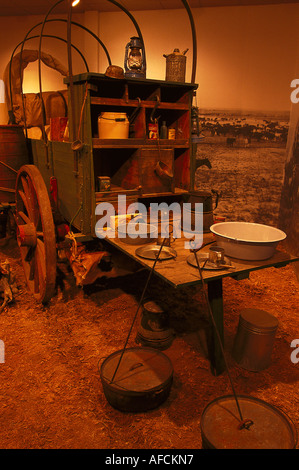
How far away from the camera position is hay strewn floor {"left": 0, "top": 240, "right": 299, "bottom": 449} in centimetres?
212

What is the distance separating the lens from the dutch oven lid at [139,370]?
7.32ft

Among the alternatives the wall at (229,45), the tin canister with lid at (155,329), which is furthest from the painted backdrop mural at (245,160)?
the tin canister with lid at (155,329)

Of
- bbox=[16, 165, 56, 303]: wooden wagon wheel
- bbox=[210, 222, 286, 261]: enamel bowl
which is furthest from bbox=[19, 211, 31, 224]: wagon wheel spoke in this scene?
bbox=[210, 222, 286, 261]: enamel bowl

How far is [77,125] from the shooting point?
3.01 metres

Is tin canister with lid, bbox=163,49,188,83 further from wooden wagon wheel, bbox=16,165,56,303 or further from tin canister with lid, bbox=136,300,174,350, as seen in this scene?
tin canister with lid, bbox=136,300,174,350

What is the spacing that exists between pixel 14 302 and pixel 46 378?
129 centimetres

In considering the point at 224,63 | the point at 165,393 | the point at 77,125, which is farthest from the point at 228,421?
the point at 224,63

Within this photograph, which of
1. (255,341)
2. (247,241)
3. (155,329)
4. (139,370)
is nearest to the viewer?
(247,241)

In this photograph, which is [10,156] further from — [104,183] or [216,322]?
[216,322]

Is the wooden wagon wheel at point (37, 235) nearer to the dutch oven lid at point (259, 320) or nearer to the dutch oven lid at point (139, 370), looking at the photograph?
the dutch oven lid at point (139, 370)

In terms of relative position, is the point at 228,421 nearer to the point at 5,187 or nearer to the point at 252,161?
the point at 5,187

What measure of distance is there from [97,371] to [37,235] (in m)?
1.47

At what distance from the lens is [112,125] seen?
303 centimetres
